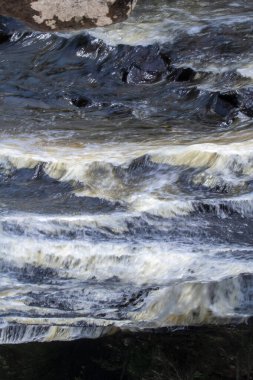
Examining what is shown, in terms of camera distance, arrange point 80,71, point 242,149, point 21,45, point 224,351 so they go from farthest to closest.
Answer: point 21,45 < point 80,71 < point 224,351 < point 242,149

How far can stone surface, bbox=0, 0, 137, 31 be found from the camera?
682cm

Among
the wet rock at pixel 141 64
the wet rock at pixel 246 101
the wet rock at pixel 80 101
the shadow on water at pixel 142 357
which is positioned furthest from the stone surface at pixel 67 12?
the shadow on water at pixel 142 357

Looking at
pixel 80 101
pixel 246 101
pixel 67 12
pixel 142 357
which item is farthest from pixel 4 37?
pixel 142 357

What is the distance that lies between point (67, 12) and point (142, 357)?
133 inches

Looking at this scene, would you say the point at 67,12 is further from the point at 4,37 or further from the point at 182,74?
the point at 182,74

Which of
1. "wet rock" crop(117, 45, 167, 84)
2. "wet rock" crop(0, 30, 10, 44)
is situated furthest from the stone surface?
"wet rock" crop(117, 45, 167, 84)

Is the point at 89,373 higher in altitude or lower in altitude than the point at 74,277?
lower

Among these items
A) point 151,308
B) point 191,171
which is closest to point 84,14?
point 191,171

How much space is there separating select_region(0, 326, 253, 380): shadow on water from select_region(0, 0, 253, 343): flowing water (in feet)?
2.60

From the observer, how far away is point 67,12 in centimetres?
686

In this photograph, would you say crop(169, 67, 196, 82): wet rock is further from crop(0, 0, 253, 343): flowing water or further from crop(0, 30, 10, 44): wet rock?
crop(0, 30, 10, 44): wet rock

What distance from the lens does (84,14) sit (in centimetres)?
685

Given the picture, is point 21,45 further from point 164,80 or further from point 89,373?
point 89,373

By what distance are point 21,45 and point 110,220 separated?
3.83 meters
